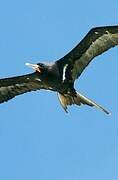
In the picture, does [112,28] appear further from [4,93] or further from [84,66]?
[4,93]

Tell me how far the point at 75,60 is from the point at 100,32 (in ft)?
2.77

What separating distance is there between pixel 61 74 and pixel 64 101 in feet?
1.98

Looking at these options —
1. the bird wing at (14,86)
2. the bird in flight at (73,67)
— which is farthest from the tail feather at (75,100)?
the bird wing at (14,86)

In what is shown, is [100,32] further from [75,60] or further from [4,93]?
[4,93]

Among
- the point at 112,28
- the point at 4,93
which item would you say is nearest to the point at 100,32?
the point at 112,28

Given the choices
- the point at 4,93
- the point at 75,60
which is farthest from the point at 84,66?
the point at 4,93

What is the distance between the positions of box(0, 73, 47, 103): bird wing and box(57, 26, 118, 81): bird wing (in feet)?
3.24

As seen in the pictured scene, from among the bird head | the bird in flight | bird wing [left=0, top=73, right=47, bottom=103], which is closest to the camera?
the bird in flight

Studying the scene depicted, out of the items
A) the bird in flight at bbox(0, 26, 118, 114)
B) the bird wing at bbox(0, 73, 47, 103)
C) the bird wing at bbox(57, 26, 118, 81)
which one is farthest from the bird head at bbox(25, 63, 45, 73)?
the bird wing at bbox(0, 73, 47, 103)

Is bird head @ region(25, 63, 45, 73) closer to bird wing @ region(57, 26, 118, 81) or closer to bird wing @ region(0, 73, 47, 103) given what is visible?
bird wing @ region(57, 26, 118, 81)

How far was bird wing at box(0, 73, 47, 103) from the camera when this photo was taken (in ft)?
86.7

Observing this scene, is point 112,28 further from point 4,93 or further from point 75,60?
point 4,93

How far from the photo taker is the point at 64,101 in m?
25.8

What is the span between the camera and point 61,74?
83.8 feet
